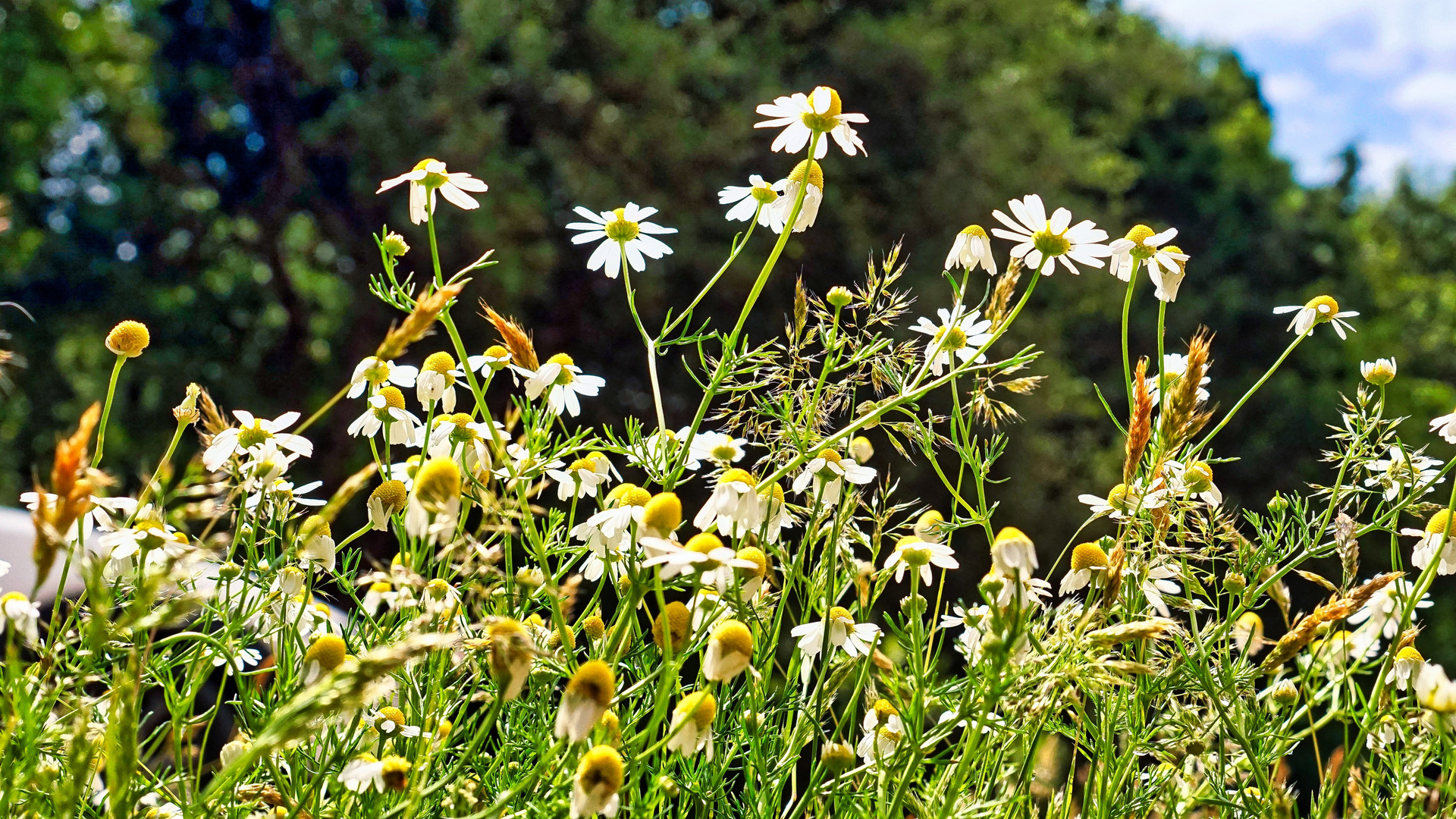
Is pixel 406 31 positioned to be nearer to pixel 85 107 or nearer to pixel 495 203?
pixel 495 203

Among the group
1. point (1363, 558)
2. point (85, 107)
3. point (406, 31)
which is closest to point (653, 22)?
point (406, 31)

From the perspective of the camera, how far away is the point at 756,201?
4.26 ft

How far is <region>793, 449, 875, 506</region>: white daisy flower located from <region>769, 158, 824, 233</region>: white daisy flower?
214 millimetres

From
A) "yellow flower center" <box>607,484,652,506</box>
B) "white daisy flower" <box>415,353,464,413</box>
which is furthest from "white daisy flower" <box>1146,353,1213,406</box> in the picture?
"white daisy flower" <box>415,353,464,413</box>

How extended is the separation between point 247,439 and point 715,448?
0.42 m

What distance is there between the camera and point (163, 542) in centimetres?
A: 93

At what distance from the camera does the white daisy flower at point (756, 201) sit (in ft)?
4.08

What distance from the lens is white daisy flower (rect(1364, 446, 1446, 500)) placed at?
1199 mm

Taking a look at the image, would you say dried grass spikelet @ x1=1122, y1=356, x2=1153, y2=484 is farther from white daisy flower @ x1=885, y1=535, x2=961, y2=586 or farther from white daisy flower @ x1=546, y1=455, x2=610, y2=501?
white daisy flower @ x1=546, y1=455, x2=610, y2=501

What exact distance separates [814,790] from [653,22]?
29.7 feet

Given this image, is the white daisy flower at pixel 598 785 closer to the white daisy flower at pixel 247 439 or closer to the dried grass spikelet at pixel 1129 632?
the dried grass spikelet at pixel 1129 632

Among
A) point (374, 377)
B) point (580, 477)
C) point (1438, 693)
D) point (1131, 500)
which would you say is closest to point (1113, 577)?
point (1131, 500)

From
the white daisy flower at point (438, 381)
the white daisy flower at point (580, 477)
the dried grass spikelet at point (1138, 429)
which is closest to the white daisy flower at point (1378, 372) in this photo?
the dried grass spikelet at point (1138, 429)

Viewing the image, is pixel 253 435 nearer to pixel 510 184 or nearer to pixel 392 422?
pixel 392 422
